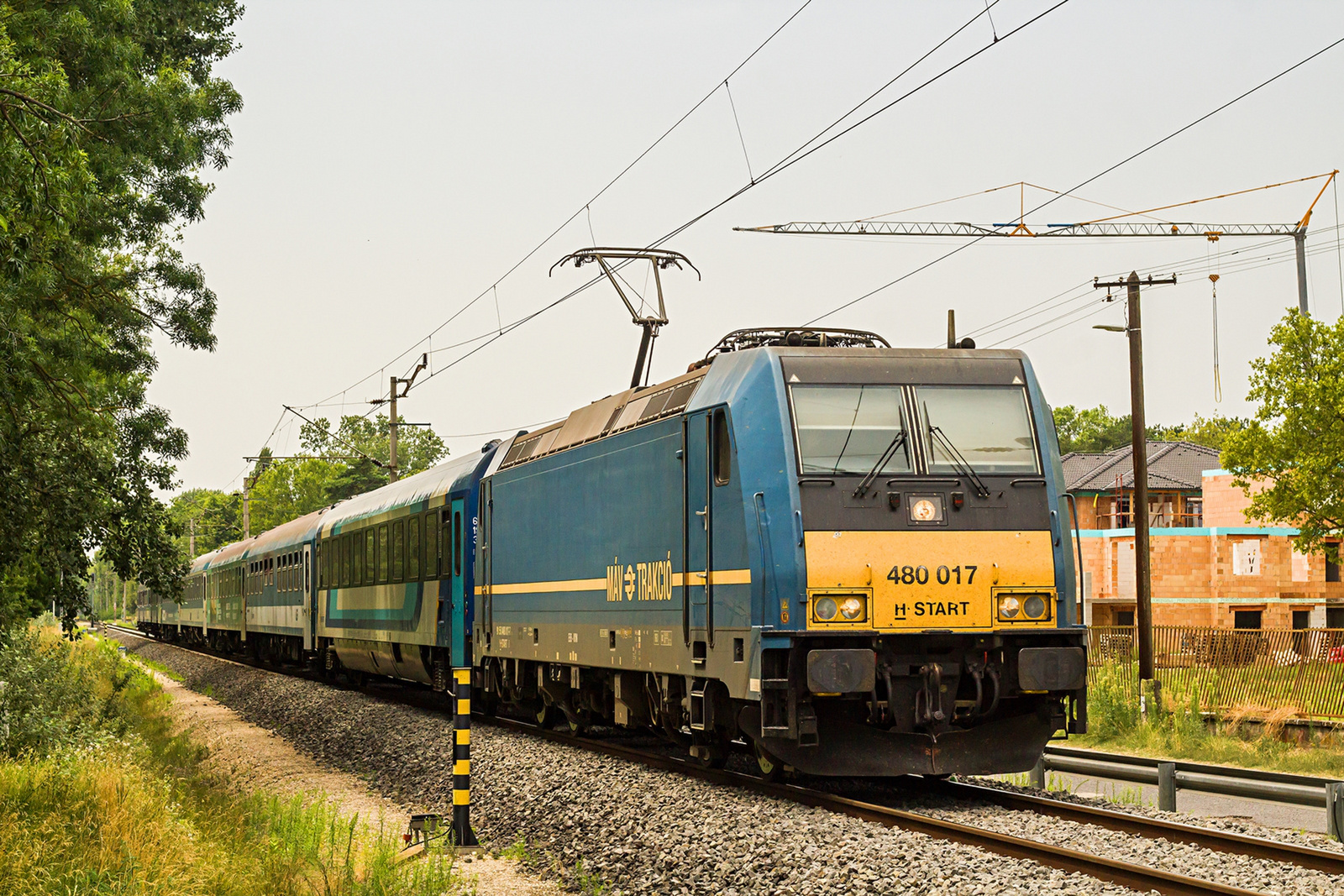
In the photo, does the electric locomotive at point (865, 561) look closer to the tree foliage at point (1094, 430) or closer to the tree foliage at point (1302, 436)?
the tree foliage at point (1302, 436)

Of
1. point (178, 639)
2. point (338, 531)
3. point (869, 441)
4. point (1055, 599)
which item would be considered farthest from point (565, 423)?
point (178, 639)

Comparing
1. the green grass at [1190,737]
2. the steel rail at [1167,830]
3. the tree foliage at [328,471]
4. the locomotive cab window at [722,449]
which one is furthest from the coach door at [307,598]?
the tree foliage at [328,471]

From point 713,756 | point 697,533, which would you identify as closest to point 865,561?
point 697,533

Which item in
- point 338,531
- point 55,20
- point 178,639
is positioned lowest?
point 178,639

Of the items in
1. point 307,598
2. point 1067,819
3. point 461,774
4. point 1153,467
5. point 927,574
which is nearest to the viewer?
point 1067,819

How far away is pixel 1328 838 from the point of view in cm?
899

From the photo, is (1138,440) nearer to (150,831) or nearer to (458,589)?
(458,589)

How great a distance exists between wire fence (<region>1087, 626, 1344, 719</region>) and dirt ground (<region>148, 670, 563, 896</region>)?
35.7ft

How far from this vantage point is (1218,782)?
10.1 m

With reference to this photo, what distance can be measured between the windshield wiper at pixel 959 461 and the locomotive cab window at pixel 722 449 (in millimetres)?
1546

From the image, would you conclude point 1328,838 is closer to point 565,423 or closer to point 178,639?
point 565,423

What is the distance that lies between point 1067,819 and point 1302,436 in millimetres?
34193

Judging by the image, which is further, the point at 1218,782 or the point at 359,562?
the point at 359,562

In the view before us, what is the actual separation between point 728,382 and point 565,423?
505 centimetres
